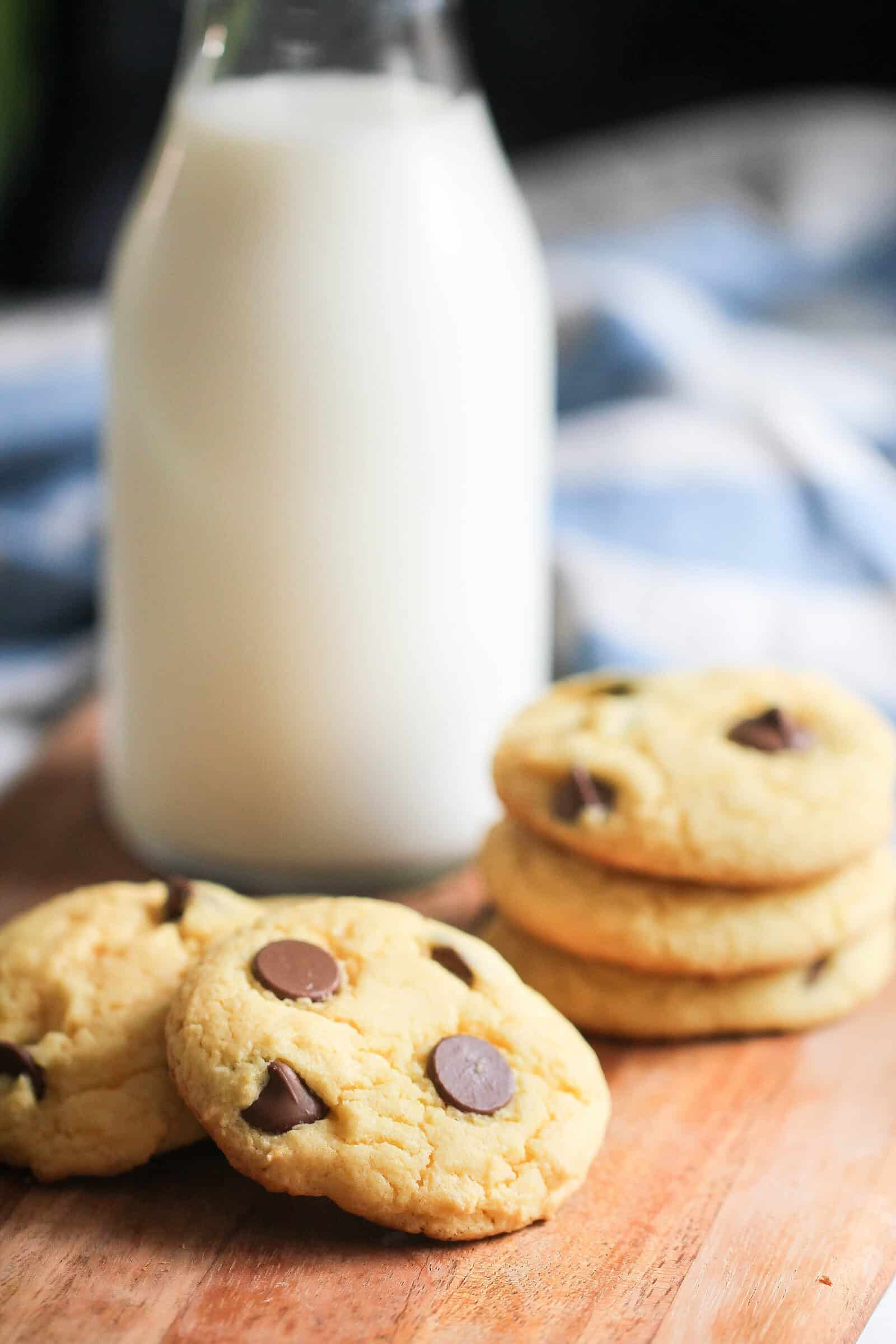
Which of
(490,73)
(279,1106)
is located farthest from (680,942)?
(490,73)

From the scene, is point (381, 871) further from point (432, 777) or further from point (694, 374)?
point (694, 374)

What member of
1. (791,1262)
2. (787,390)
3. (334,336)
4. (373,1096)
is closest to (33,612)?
(334,336)

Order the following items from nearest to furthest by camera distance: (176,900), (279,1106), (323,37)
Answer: (279,1106) → (176,900) → (323,37)

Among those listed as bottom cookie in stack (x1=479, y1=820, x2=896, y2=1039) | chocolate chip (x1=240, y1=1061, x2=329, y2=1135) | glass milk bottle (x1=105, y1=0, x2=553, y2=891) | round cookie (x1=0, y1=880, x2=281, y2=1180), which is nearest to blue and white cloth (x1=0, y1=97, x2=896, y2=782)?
glass milk bottle (x1=105, y1=0, x2=553, y2=891)

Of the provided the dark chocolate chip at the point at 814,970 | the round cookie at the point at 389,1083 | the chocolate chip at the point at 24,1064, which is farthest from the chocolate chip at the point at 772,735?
the chocolate chip at the point at 24,1064

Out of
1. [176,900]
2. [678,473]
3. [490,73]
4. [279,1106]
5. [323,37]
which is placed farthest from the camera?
[490,73]

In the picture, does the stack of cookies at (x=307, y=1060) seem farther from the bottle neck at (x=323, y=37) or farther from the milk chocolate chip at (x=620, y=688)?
the bottle neck at (x=323, y=37)

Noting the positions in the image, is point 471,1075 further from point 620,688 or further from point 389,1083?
point 620,688
